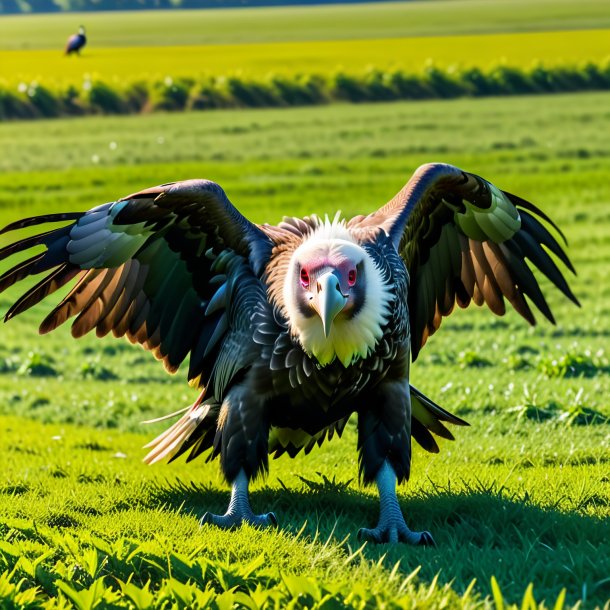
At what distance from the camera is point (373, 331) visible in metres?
5.34

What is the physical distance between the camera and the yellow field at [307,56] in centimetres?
4506

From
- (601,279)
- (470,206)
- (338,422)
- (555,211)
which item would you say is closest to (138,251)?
(338,422)

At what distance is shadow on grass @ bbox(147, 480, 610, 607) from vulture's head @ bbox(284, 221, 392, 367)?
0.89m

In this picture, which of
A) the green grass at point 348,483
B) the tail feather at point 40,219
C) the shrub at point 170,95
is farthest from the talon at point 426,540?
the shrub at point 170,95

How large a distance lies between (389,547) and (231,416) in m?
1.08

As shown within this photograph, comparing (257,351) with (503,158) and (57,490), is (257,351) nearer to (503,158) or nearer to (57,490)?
(57,490)

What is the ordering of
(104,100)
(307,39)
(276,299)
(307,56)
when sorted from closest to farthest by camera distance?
(276,299) < (104,100) < (307,56) < (307,39)

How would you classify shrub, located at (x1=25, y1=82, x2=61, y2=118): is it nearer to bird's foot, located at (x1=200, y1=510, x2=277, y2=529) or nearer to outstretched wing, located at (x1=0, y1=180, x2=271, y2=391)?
outstretched wing, located at (x1=0, y1=180, x2=271, y2=391)

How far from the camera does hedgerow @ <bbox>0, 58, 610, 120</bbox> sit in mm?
38188

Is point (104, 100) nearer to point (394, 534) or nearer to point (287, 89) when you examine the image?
point (287, 89)

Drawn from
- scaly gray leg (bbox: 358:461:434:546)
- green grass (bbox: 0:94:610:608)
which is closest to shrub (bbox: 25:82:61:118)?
green grass (bbox: 0:94:610:608)

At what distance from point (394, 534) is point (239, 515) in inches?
31.7

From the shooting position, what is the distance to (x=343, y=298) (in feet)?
16.9

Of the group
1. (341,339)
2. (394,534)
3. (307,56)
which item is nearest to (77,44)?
(307,56)
